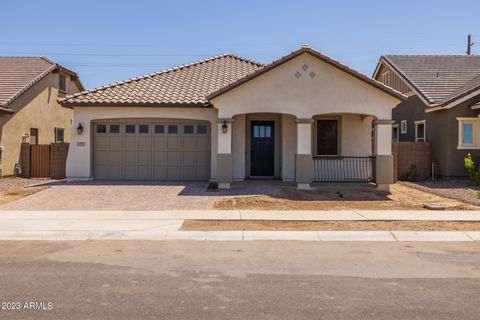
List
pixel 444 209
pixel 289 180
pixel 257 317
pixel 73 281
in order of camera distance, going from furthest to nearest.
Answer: pixel 289 180
pixel 444 209
pixel 73 281
pixel 257 317

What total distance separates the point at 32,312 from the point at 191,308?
5.67ft

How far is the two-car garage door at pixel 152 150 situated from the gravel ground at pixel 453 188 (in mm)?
8621

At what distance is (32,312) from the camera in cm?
546

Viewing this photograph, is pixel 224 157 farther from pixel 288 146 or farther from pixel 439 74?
pixel 439 74

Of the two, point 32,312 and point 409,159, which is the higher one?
point 409,159

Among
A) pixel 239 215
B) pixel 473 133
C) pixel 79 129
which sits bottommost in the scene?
pixel 239 215

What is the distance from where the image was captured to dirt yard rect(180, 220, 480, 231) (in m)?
11.2

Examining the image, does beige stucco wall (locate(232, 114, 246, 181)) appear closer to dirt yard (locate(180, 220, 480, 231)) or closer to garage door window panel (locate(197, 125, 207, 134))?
garage door window panel (locate(197, 125, 207, 134))

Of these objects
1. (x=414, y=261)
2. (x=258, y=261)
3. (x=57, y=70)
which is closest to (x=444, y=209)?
(x=414, y=261)

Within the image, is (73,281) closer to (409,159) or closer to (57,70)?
(409,159)

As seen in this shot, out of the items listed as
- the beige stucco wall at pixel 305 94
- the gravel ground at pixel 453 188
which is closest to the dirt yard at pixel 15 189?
the beige stucco wall at pixel 305 94

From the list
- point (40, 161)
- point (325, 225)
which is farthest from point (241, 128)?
point (40, 161)

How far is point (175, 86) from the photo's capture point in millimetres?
21500

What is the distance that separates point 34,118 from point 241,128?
11260 millimetres
